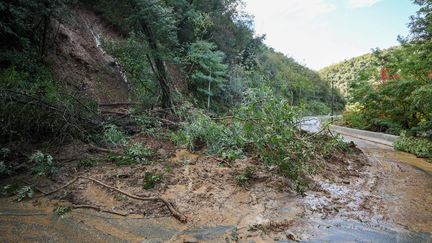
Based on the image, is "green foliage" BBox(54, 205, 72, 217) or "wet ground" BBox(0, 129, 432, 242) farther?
"green foliage" BBox(54, 205, 72, 217)

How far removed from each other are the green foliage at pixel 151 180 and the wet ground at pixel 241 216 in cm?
29

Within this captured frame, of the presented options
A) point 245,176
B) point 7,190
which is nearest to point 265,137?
point 245,176

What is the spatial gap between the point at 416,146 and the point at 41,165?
45.7 ft

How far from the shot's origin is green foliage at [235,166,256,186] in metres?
6.70

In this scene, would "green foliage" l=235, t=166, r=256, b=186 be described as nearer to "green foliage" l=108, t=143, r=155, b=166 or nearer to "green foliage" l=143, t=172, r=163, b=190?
"green foliage" l=143, t=172, r=163, b=190

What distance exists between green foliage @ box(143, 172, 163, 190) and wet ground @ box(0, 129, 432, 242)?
29 centimetres

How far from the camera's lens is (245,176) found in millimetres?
6812

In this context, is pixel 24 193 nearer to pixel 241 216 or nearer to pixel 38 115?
pixel 38 115

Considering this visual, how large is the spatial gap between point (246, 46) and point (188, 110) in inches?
695

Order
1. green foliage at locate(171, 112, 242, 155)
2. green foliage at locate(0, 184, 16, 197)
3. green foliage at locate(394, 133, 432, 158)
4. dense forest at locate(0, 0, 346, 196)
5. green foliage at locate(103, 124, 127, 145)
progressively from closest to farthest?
green foliage at locate(0, 184, 16, 197) < dense forest at locate(0, 0, 346, 196) < green foliage at locate(171, 112, 242, 155) < green foliage at locate(103, 124, 127, 145) < green foliage at locate(394, 133, 432, 158)

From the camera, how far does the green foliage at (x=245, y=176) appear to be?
670 centimetres

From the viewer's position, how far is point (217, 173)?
23.3ft

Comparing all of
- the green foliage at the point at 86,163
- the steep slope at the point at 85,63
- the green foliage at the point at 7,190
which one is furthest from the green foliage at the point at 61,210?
the steep slope at the point at 85,63

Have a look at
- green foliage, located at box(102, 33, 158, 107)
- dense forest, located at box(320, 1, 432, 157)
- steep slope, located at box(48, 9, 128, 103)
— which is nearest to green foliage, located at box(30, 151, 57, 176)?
green foliage, located at box(102, 33, 158, 107)
